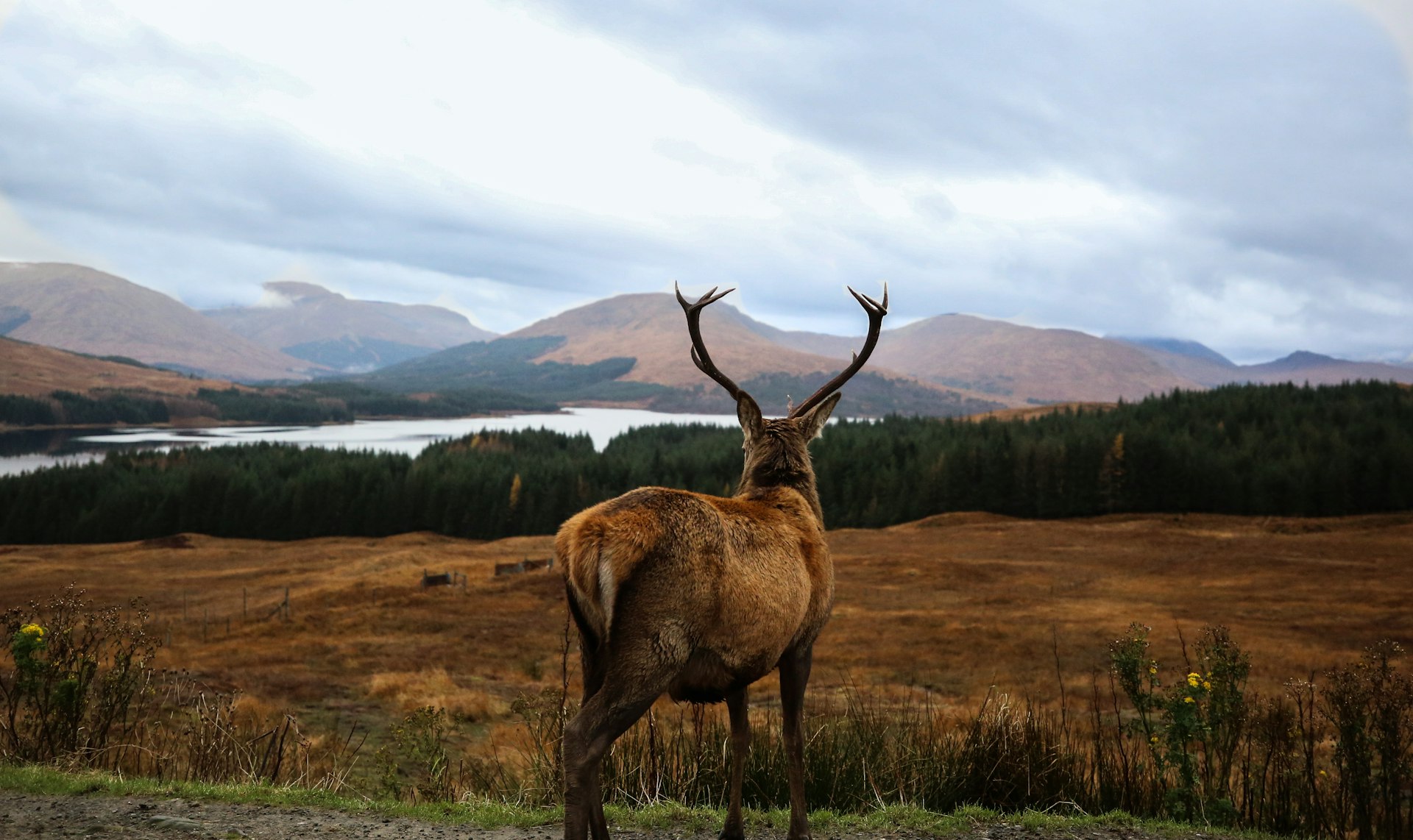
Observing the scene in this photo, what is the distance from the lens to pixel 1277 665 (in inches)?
1277

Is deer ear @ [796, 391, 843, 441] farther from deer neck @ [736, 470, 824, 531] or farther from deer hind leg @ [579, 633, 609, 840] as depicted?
deer hind leg @ [579, 633, 609, 840]

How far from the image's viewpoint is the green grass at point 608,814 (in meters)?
6.77

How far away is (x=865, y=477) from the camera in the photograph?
341 feet

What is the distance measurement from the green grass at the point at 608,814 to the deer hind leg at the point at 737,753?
700 millimetres

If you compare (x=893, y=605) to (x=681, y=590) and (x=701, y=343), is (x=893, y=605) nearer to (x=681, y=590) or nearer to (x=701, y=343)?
(x=701, y=343)

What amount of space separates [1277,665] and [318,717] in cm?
3428

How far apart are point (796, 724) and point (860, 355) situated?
131 inches

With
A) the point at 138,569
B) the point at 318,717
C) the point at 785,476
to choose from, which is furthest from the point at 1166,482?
the point at 138,569

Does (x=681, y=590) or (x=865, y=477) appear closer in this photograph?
(x=681, y=590)

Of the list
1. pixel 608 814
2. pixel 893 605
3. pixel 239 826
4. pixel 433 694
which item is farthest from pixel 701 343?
pixel 893 605

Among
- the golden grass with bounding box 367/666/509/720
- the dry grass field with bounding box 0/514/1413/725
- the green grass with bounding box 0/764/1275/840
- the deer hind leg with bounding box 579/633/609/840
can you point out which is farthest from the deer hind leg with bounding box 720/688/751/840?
the golden grass with bounding box 367/666/509/720

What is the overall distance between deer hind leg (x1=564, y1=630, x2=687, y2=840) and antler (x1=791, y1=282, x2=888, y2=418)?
299cm

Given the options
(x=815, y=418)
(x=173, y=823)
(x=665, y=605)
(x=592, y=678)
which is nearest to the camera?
(x=665, y=605)

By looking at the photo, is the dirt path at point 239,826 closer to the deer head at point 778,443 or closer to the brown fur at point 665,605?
the brown fur at point 665,605
